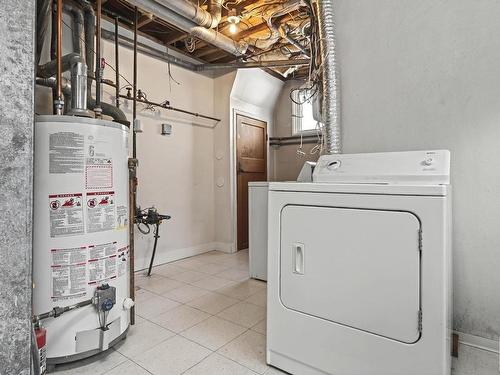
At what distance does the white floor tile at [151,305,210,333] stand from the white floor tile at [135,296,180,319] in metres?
0.07

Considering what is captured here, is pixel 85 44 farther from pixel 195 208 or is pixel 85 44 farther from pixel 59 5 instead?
pixel 195 208

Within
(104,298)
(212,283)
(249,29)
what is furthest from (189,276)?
(249,29)

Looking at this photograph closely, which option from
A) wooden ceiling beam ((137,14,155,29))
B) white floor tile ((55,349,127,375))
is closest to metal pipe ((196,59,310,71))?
wooden ceiling beam ((137,14,155,29))

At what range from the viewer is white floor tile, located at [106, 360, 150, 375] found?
5.26 ft

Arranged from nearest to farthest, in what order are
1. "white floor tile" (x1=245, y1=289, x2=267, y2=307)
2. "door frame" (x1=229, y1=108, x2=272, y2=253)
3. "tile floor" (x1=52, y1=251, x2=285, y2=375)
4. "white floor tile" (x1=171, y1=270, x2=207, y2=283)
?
"tile floor" (x1=52, y1=251, x2=285, y2=375) → "white floor tile" (x1=245, y1=289, x2=267, y2=307) → "white floor tile" (x1=171, y1=270, x2=207, y2=283) → "door frame" (x1=229, y1=108, x2=272, y2=253)

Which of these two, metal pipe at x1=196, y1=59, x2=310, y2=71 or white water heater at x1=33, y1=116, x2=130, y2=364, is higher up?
metal pipe at x1=196, y1=59, x2=310, y2=71

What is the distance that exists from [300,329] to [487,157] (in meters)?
1.53

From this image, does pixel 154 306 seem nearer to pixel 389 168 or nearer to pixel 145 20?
pixel 389 168

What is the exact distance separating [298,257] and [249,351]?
78 cm

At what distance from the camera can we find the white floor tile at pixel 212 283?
9.62 feet

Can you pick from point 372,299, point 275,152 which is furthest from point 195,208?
point 372,299

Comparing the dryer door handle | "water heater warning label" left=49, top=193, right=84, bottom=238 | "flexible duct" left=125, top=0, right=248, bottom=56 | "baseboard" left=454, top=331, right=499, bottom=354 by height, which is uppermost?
"flexible duct" left=125, top=0, right=248, bottom=56

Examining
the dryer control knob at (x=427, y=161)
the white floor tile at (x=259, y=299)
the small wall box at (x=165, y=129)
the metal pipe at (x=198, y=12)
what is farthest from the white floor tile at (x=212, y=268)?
the metal pipe at (x=198, y=12)

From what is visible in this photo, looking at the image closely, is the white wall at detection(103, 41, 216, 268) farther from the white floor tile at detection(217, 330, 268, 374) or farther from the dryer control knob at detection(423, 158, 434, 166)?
the dryer control knob at detection(423, 158, 434, 166)
